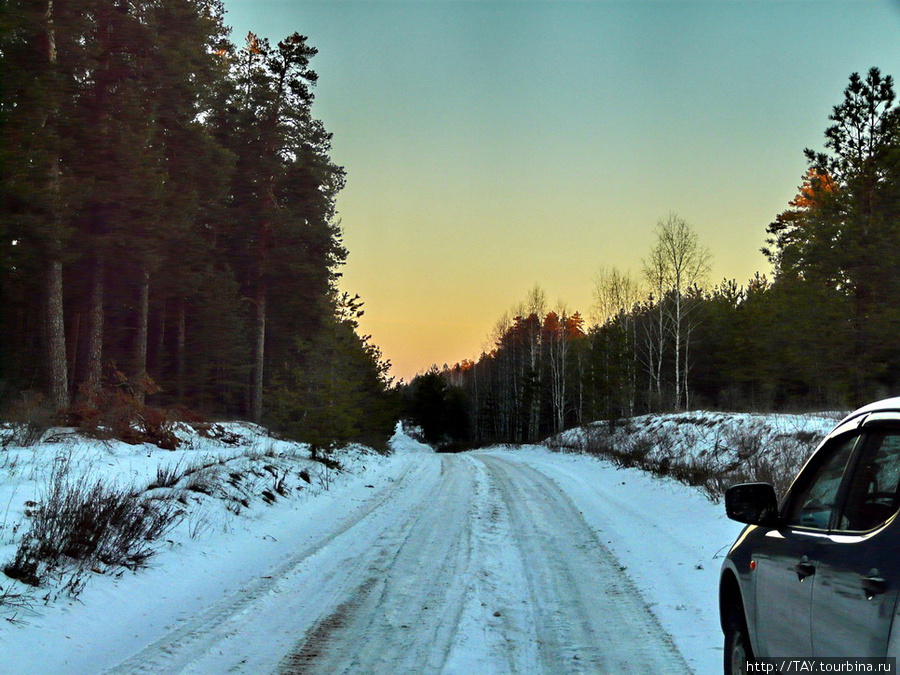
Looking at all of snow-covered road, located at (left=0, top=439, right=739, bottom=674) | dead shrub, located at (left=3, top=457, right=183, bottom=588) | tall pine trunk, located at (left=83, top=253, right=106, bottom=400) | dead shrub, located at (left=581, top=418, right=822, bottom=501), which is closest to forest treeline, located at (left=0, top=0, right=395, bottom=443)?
→ tall pine trunk, located at (left=83, top=253, right=106, bottom=400)

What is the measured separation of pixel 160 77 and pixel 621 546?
21.4 metres

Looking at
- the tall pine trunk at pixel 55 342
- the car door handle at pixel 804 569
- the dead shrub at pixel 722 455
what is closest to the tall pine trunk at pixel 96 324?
the tall pine trunk at pixel 55 342

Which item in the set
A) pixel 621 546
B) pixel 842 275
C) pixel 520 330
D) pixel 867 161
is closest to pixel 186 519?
pixel 621 546

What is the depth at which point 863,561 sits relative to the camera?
2.40m

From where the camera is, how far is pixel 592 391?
142ft

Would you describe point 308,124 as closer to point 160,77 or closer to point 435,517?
point 160,77

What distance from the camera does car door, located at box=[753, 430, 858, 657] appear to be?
287 centimetres

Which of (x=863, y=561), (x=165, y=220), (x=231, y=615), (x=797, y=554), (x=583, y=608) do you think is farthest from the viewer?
(x=165, y=220)

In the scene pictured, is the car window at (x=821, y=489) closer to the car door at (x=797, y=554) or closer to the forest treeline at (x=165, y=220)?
the car door at (x=797, y=554)

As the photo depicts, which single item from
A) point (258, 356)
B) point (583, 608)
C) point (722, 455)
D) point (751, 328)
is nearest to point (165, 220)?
point (258, 356)

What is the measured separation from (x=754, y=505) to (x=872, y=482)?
2.35ft

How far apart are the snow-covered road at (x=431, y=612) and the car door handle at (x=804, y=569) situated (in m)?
2.46

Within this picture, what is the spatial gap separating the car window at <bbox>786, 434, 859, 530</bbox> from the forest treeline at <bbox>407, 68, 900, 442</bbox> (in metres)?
19.0

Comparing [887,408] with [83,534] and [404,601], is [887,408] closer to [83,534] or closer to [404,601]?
[404,601]
